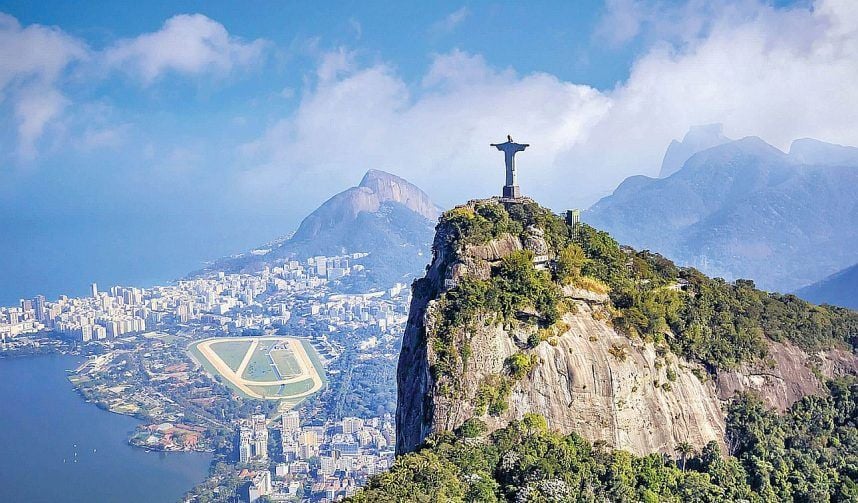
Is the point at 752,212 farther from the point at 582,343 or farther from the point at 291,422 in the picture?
the point at 582,343

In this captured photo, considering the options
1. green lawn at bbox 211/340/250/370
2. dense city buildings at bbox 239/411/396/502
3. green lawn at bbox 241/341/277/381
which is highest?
green lawn at bbox 211/340/250/370

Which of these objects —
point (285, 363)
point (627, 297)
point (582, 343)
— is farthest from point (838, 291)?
point (582, 343)

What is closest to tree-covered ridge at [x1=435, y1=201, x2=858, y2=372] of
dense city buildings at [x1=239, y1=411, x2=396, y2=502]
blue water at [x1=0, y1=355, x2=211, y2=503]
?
dense city buildings at [x1=239, y1=411, x2=396, y2=502]

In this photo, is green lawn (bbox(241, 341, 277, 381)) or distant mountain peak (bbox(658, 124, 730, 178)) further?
distant mountain peak (bbox(658, 124, 730, 178))

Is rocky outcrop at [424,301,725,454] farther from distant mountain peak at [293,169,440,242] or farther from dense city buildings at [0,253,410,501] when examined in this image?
distant mountain peak at [293,169,440,242]

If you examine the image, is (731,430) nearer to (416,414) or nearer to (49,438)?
(416,414)
